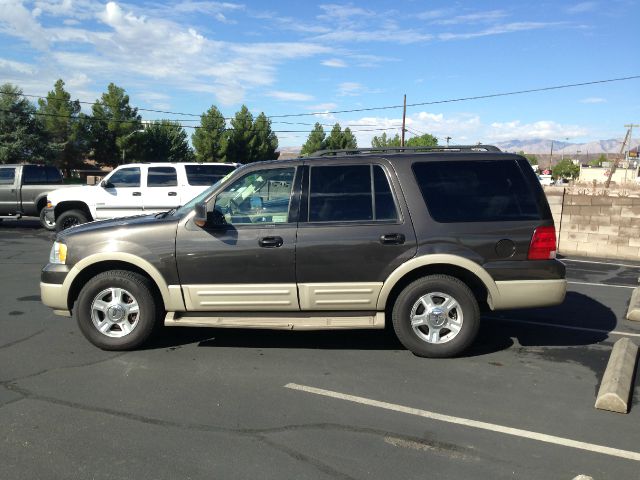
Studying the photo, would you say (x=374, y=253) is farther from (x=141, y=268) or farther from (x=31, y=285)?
(x=31, y=285)

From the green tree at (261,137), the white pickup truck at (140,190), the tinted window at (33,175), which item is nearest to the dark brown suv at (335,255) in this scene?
the white pickup truck at (140,190)

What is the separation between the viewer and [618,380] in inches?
167

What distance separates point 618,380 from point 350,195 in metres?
2.73

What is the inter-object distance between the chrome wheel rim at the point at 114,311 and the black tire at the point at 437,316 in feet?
8.28

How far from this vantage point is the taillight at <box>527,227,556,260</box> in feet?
16.5

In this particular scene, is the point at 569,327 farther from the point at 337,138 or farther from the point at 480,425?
the point at 337,138

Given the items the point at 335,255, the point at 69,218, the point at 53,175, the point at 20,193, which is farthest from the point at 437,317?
the point at 53,175

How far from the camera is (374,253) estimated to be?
16.4ft

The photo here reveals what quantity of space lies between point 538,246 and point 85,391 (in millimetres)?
4136

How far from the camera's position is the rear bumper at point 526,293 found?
5.04 meters

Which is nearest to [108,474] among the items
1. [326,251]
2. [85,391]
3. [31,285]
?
[85,391]

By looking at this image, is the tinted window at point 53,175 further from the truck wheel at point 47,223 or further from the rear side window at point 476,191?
the rear side window at point 476,191

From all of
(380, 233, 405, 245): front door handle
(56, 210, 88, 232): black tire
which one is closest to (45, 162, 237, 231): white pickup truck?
(56, 210, 88, 232): black tire

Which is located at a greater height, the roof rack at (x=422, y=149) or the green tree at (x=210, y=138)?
the green tree at (x=210, y=138)
